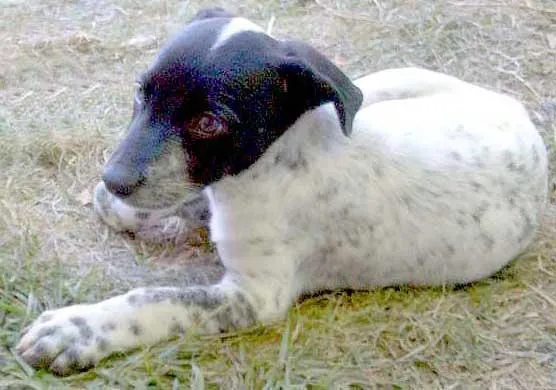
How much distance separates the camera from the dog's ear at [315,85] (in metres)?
3.44

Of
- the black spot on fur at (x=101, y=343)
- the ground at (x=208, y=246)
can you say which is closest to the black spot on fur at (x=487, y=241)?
the ground at (x=208, y=246)

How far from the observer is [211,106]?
3373 millimetres

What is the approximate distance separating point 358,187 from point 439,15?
245 cm

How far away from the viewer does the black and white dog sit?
3.40 meters

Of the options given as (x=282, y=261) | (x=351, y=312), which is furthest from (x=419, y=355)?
(x=282, y=261)

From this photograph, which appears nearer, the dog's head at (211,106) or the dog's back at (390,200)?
the dog's head at (211,106)

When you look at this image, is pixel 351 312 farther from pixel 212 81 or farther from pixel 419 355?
pixel 212 81

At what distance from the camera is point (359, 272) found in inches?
152

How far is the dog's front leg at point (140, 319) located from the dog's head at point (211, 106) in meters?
0.33

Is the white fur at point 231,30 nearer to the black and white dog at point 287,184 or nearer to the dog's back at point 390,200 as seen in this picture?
the black and white dog at point 287,184

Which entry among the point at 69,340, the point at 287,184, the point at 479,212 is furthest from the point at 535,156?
the point at 69,340

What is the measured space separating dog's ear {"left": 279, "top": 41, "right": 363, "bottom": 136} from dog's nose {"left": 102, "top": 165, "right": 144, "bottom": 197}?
22.0 inches

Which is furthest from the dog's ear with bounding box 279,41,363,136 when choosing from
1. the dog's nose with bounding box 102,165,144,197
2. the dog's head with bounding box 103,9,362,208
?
the dog's nose with bounding box 102,165,144,197

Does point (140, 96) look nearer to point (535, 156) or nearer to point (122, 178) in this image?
point (122, 178)
